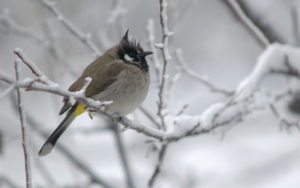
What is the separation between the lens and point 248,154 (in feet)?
22.7

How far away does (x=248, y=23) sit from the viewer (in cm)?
405

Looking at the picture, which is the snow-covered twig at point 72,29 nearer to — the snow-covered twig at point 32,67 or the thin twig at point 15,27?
the thin twig at point 15,27

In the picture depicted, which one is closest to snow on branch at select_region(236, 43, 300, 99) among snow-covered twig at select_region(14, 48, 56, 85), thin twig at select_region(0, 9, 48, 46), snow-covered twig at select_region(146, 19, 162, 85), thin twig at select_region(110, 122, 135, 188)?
snow-covered twig at select_region(146, 19, 162, 85)

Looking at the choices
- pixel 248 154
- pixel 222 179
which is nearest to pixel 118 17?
pixel 222 179

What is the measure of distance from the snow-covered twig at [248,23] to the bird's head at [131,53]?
62cm

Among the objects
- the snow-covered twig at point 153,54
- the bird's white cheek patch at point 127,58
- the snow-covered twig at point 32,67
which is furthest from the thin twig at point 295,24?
the snow-covered twig at point 32,67

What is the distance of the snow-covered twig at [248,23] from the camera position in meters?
3.99

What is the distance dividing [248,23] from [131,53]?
751 mm

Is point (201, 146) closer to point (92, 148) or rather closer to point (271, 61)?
point (92, 148)

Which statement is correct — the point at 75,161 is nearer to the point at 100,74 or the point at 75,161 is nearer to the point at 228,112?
the point at 100,74

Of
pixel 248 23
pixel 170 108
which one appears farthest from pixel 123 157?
pixel 248 23

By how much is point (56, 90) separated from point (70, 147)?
309 centimetres

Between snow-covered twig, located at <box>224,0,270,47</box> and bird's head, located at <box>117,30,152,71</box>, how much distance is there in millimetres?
619

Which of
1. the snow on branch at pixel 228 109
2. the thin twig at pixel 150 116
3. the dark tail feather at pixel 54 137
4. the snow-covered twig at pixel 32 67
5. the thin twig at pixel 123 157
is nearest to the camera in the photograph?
the snow-covered twig at pixel 32 67
